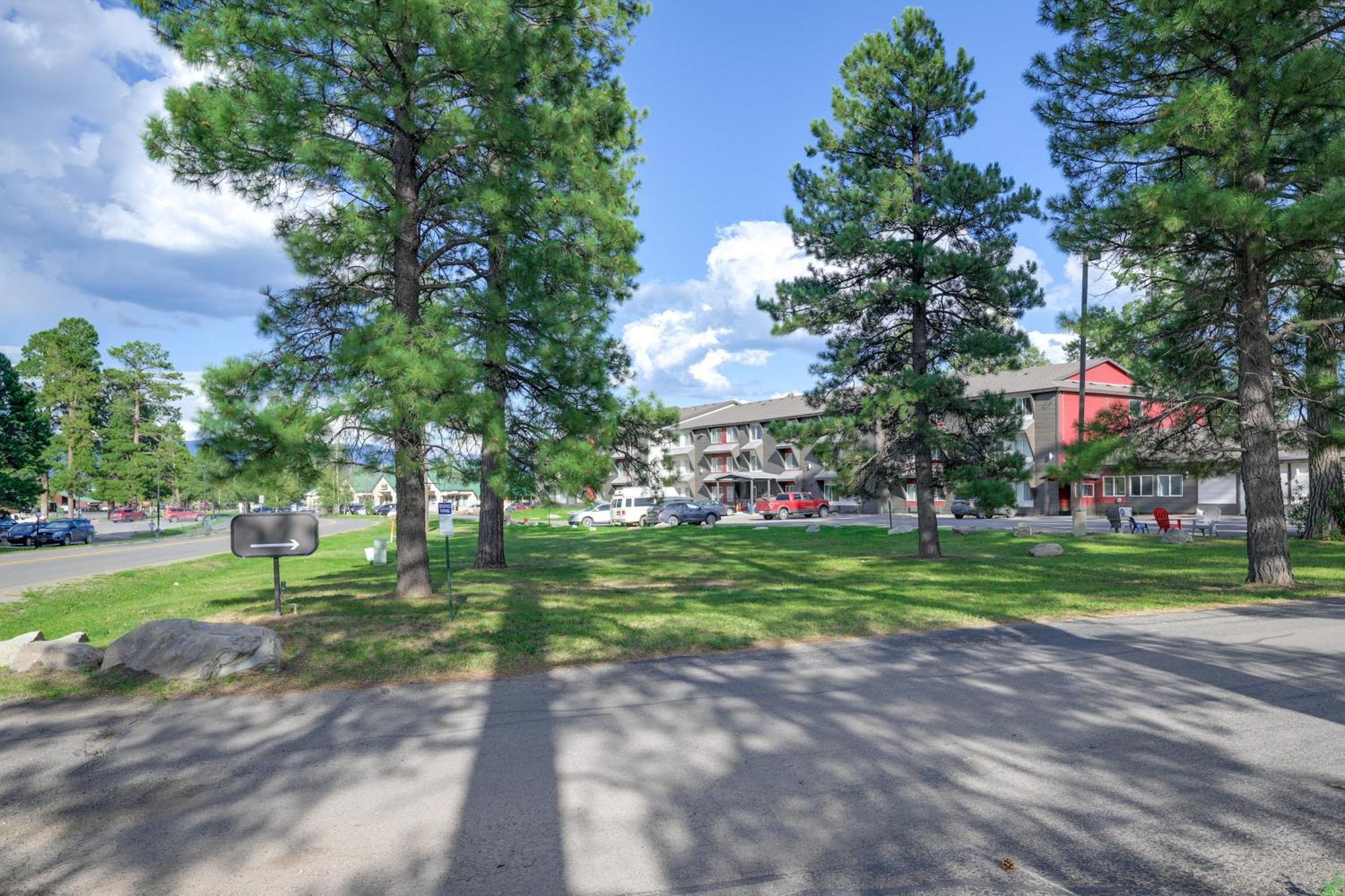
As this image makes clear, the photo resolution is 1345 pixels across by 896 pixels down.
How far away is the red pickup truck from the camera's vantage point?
53.8m

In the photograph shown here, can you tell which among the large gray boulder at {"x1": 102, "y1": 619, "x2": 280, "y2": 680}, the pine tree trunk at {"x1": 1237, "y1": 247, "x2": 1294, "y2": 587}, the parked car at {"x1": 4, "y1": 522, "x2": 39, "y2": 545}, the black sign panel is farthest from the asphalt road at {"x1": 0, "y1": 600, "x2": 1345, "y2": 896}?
the parked car at {"x1": 4, "y1": 522, "x2": 39, "y2": 545}

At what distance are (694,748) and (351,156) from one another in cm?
851

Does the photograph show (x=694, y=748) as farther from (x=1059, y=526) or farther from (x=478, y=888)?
(x=1059, y=526)

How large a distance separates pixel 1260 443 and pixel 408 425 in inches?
548

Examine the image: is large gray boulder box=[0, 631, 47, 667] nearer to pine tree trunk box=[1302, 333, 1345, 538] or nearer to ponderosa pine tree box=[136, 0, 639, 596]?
ponderosa pine tree box=[136, 0, 639, 596]

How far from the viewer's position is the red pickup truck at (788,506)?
53.8 m

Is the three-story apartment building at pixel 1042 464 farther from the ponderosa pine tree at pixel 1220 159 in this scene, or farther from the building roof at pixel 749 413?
the ponderosa pine tree at pixel 1220 159

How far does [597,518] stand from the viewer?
48750mm

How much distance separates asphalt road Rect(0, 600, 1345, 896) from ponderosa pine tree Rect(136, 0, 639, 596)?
4.54 meters

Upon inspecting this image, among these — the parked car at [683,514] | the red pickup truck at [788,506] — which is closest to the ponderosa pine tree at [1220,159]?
the parked car at [683,514]

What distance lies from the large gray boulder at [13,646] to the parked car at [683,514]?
37429 millimetres

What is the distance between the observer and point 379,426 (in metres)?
10.8

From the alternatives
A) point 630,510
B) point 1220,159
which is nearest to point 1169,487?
point 630,510

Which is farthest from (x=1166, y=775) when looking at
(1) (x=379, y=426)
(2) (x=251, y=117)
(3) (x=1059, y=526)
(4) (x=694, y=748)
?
(3) (x=1059, y=526)
